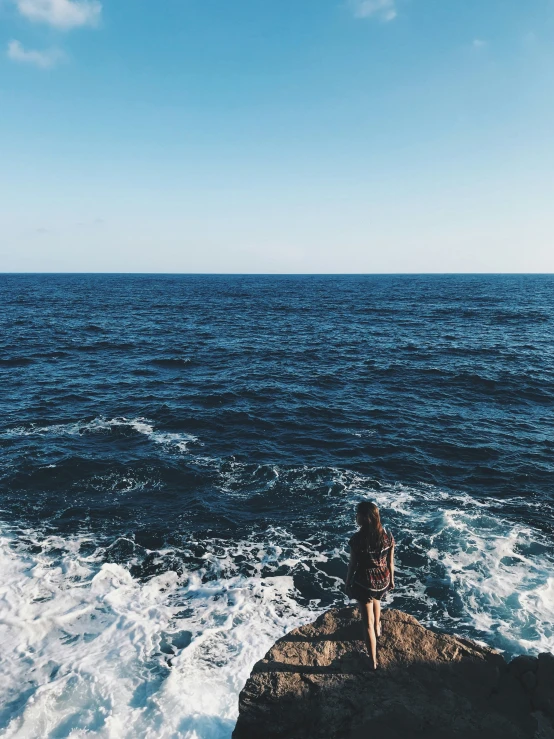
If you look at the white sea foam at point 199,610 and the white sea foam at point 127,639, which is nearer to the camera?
the white sea foam at point 127,639

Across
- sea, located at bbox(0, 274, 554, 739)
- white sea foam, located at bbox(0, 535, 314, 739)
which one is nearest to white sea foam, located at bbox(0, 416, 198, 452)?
sea, located at bbox(0, 274, 554, 739)

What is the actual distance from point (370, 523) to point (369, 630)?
1.81 metres

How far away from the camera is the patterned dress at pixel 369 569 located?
7.22m

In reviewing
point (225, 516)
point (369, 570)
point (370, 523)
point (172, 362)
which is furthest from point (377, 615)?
point (172, 362)

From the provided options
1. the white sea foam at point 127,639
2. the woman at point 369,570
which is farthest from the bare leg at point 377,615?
the white sea foam at point 127,639

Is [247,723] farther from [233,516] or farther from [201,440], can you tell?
[201,440]

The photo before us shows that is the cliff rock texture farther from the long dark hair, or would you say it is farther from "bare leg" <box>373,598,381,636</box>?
the long dark hair

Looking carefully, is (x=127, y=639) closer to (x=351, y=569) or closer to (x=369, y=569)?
(x=351, y=569)

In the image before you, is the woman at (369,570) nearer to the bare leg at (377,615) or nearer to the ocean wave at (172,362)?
the bare leg at (377,615)

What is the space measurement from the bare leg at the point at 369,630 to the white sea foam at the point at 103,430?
15181 millimetres

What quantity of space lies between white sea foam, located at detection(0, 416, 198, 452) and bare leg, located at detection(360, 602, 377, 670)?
15.2 meters

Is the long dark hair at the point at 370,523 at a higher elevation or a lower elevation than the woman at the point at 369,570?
higher

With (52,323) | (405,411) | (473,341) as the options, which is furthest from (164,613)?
(52,323)

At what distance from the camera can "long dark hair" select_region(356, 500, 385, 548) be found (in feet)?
23.0
